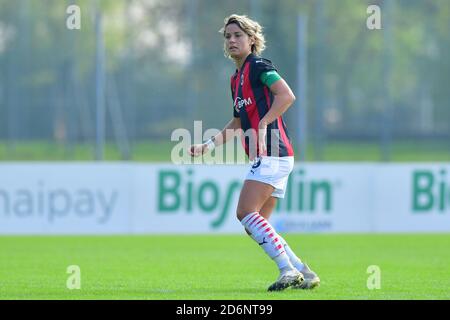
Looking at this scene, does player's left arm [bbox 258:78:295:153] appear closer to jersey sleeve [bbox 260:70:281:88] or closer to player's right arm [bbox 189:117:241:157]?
jersey sleeve [bbox 260:70:281:88]

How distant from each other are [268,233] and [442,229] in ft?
35.5

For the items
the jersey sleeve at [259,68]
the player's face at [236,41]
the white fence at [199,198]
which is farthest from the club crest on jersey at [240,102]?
the white fence at [199,198]

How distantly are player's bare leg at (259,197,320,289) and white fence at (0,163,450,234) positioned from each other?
9.20m

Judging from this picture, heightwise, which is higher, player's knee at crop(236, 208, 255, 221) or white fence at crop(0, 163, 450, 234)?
player's knee at crop(236, 208, 255, 221)

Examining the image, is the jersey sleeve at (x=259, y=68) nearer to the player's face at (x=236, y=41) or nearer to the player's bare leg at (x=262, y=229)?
the player's face at (x=236, y=41)

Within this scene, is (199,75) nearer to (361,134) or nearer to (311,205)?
(361,134)

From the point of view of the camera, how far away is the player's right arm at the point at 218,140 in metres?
9.20

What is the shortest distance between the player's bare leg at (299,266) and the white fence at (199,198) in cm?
920

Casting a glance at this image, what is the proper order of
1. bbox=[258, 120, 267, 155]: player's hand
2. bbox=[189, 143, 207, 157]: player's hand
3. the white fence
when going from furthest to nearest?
the white fence < bbox=[189, 143, 207, 157]: player's hand < bbox=[258, 120, 267, 155]: player's hand

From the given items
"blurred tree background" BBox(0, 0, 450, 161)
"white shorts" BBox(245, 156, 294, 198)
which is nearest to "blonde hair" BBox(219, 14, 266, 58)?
"white shorts" BBox(245, 156, 294, 198)

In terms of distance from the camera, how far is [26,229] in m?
17.9

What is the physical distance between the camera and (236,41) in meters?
8.93

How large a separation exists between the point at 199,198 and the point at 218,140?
9.10 m

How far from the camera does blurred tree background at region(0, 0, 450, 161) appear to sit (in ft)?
84.6
